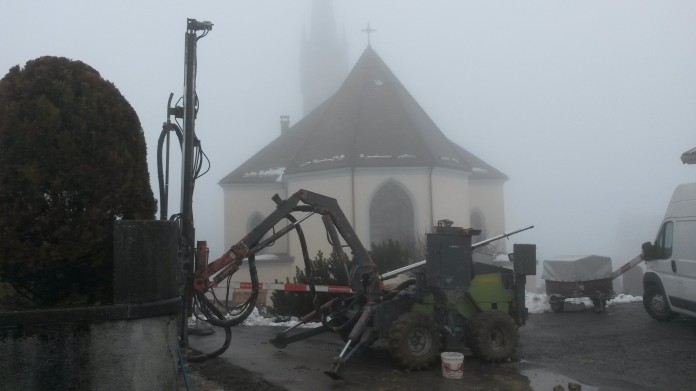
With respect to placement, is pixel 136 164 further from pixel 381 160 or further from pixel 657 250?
pixel 381 160

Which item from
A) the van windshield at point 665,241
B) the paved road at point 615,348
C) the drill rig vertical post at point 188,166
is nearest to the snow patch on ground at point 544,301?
the paved road at point 615,348

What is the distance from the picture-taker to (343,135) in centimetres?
2633

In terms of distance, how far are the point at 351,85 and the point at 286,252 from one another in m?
8.40

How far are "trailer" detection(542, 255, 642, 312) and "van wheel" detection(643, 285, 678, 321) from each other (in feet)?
4.81

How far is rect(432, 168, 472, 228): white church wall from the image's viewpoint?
80.4 feet

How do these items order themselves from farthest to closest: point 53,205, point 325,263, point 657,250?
1. point 325,263
2. point 657,250
3. point 53,205

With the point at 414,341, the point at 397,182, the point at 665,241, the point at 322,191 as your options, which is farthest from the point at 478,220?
the point at 414,341

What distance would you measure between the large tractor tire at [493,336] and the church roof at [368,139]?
15.2 metres

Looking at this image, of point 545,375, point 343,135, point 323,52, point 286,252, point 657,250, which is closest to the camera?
point 545,375

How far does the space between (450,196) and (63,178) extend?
2116 centimetres

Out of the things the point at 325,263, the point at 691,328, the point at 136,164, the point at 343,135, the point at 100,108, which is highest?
the point at 343,135

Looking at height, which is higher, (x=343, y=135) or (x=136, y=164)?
(x=343, y=135)

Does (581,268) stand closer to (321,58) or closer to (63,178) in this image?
(63,178)

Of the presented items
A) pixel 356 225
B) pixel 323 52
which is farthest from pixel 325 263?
pixel 323 52
